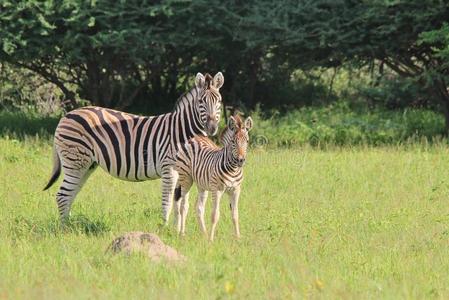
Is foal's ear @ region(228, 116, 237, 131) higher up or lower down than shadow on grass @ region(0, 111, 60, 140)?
higher up

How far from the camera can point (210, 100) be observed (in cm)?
1184

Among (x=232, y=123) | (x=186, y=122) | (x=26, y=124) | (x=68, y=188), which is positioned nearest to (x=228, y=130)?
(x=232, y=123)

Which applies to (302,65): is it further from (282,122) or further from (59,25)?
(59,25)

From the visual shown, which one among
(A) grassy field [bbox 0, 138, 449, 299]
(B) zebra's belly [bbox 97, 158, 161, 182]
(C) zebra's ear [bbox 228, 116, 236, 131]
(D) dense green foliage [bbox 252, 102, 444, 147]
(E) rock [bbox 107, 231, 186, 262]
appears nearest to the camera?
(A) grassy field [bbox 0, 138, 449, 299]

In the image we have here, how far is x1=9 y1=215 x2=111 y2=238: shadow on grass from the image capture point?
1084 cm

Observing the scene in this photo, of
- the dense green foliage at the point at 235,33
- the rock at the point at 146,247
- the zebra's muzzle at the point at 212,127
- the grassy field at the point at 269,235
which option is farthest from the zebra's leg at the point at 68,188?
the dense green foliage at the point at 235,33

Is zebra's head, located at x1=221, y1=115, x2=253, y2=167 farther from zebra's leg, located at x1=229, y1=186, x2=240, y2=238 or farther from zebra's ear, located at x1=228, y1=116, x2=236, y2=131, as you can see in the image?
zebra's leg, located at x1=229, y1=186, x2=240, y2=238

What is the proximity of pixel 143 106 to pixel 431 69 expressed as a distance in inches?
318

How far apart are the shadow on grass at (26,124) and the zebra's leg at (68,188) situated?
9.67 m

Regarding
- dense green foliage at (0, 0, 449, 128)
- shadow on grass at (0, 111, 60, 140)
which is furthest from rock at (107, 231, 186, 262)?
shadow on grass at (0, 111, 60, 140)

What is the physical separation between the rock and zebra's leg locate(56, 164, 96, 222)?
3.00 meters

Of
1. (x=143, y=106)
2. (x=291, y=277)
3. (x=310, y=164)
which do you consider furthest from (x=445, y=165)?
(x=143, y=106)

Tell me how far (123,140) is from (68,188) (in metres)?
0.90

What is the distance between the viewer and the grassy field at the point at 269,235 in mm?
8086
